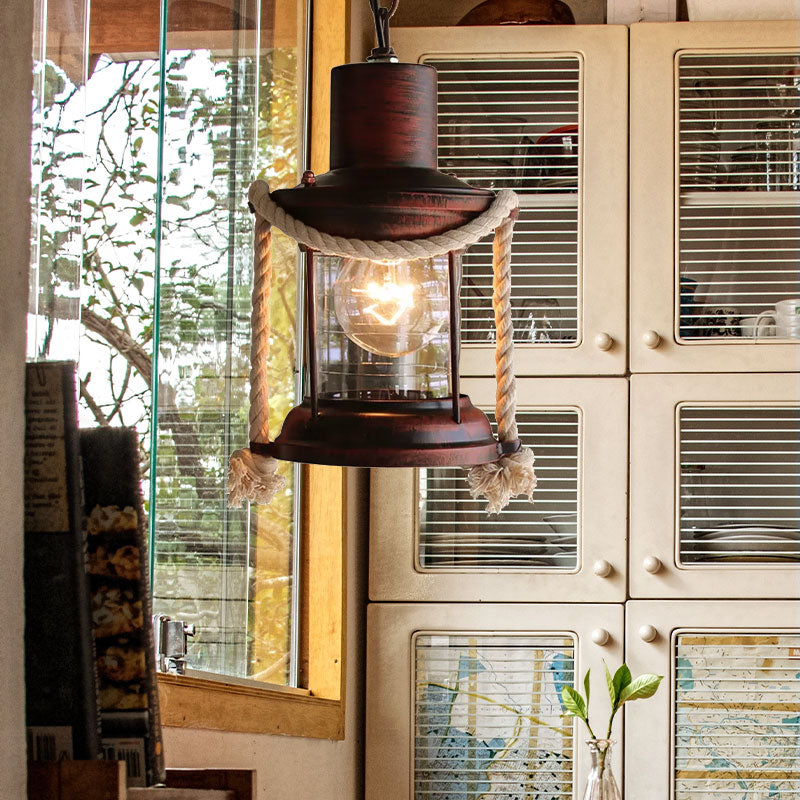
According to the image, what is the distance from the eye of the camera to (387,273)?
2.52 ft

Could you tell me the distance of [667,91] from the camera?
2043 millimetres

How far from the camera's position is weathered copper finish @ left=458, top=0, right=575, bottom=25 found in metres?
2.08

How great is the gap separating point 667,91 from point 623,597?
0.99m

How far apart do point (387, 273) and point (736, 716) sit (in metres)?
1.58

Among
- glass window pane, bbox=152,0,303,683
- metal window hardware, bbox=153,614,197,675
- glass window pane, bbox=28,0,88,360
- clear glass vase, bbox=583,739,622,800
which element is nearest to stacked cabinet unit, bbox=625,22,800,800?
clear glass vase, bbox=583,739,622,800

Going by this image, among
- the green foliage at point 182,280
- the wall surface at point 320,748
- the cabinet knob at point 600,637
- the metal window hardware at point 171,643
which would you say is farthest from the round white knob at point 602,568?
the metal window hardware at point 171,643

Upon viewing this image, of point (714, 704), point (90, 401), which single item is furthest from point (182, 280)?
point (714, 704)

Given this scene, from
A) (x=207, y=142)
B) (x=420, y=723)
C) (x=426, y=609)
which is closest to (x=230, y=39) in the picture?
(x=207, y=142)

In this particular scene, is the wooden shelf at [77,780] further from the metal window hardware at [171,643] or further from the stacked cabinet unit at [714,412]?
the stacked cabinet unit at [714,412]

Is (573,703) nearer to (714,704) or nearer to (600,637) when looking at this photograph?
(600,637)

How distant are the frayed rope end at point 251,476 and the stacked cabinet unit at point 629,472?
1271 millimetres

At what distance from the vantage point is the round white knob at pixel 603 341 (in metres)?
2.02

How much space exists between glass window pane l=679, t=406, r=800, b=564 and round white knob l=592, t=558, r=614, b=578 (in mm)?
148

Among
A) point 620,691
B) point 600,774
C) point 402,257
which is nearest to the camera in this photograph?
point 402,257
